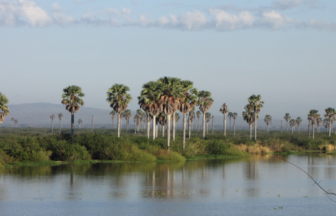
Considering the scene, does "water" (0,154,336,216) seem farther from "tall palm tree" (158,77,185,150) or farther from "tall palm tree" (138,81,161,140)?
"tall palm tree" (138,81,161,140)

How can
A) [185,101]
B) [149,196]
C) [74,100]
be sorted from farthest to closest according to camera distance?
[74,100] < [185,101] < [149,196]

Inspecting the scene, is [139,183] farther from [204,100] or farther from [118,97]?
[204,100]

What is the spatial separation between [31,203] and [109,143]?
94.5ft

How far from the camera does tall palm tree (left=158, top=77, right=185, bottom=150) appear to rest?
55.8 m

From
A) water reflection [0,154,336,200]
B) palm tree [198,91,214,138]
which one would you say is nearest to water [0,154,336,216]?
water reflection [0,154,336,200]

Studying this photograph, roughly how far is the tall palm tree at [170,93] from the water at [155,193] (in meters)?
16.6

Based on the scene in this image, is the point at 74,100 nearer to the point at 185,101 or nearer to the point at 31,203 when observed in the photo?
the point at 185,101

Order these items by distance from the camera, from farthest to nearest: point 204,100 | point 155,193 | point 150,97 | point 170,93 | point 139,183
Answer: point 204,100 < point 150,97 < point 170,93 < point 139,183 < point 155,193

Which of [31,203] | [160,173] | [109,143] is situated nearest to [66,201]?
[31,203]

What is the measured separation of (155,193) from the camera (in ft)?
90.3

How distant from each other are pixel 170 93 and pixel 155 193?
97.3ft

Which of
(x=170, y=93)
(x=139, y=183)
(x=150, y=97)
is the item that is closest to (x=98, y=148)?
(x=170, y=93)

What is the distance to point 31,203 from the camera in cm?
2341

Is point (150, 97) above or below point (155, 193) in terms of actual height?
above
